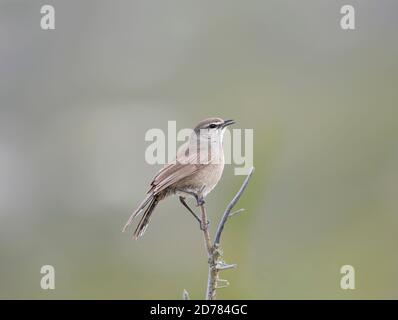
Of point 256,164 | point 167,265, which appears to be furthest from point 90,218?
point 256,164

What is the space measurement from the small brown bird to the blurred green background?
107 inches

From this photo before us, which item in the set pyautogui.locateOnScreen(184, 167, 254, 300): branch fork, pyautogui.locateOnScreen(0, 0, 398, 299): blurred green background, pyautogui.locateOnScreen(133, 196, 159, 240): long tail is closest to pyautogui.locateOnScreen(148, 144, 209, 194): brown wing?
pyautogui.locateOnScreen(133, 196, 159, 240): long tail

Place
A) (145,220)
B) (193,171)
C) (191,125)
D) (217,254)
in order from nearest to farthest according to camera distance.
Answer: (217,254)
(145,220)
(193,171)
(191,125)

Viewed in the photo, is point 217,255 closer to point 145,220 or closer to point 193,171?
point 145,220

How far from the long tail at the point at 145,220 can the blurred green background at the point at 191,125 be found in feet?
10.7

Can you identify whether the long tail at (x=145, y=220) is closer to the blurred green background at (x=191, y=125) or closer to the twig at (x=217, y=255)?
the twig at (x=217, y=255)

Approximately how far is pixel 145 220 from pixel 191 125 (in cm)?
576

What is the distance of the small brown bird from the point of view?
5.95 meters

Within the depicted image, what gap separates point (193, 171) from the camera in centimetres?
641

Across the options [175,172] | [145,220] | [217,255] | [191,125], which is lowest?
[217,255]

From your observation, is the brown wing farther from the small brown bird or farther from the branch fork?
the branch fork

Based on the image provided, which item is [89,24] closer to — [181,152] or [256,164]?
[256,164]

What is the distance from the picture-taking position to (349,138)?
12977mm

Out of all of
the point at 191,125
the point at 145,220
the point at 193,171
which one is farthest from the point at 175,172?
Answer: the point at 191,125
